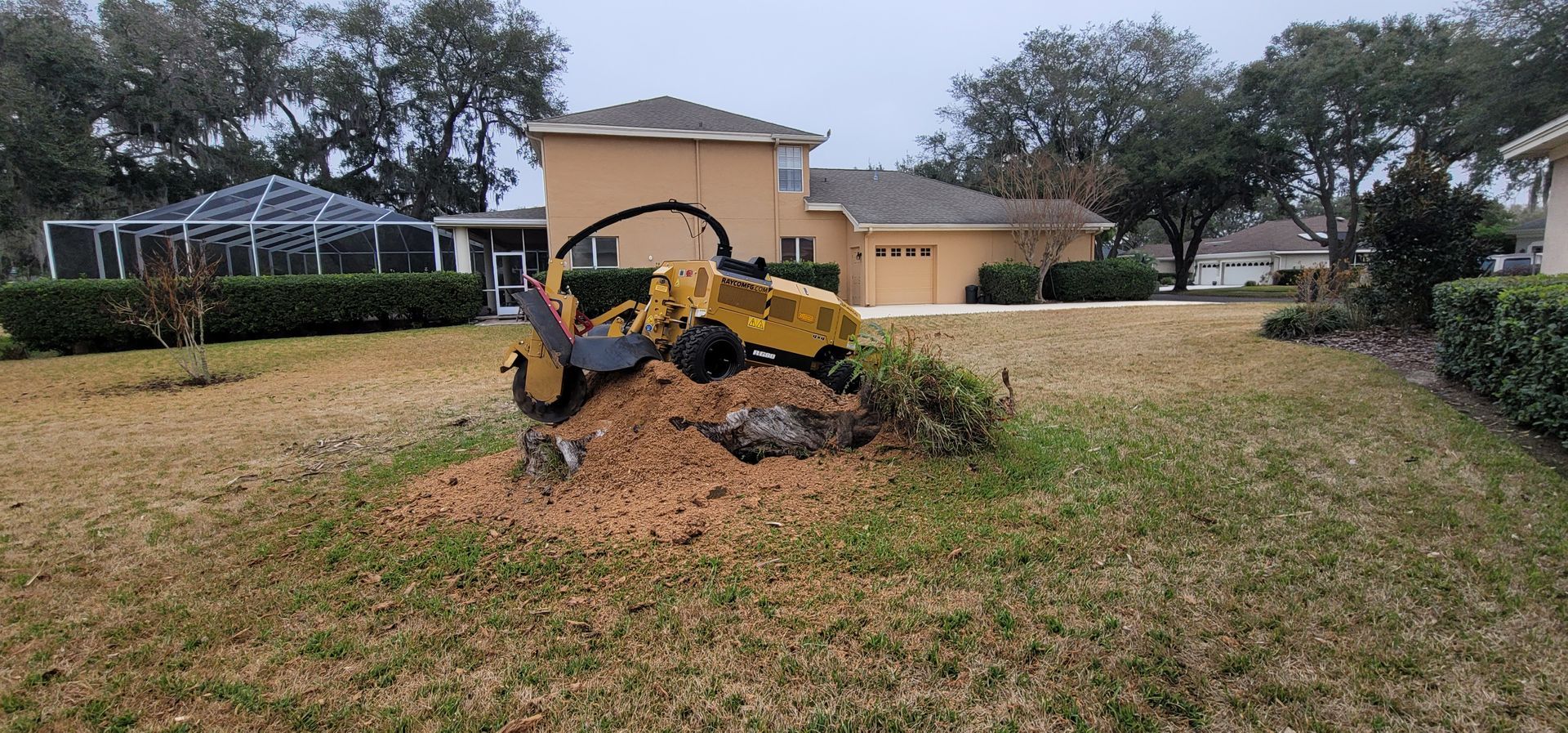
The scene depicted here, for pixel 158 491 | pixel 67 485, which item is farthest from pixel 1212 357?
pixel 67 485

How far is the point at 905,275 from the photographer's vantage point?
22.3 meters

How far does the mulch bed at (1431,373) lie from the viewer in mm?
4766

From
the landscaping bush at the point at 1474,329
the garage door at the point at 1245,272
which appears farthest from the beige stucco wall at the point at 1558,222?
the garage door at the point at 1245,272

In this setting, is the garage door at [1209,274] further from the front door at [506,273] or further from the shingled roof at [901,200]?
the front door at [506,273]

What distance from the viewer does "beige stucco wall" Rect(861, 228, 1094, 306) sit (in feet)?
71.5

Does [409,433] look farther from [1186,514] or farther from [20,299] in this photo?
[20,299]

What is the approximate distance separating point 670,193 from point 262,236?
1175 cm

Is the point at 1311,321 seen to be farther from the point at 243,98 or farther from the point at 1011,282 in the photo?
the point at 243,98

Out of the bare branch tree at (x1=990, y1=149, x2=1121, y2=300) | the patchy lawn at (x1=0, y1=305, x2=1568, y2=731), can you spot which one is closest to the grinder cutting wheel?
the patchy lawn at (x1=0, y1=305, x2=1568, y2=731)

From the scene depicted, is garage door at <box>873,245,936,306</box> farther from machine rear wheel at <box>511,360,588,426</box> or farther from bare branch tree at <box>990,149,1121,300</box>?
machine rear wheel at <box>511,360,588,426</box>

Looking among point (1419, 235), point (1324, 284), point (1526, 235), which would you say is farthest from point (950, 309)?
point (1526, 235)

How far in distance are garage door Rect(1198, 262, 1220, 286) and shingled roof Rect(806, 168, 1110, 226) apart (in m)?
29.3

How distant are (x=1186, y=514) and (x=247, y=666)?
4.69 meters

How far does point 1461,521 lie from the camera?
12.1 feet
